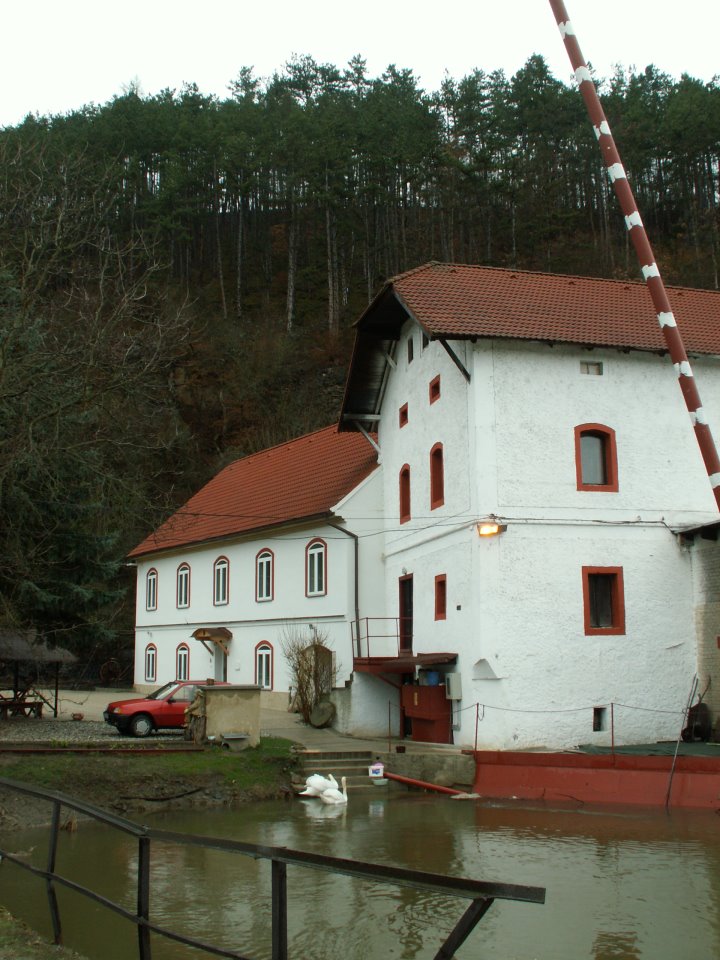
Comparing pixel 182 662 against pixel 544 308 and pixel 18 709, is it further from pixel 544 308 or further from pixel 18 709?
pixel 544 308

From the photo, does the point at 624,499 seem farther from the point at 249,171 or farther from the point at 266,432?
the point at 249,171

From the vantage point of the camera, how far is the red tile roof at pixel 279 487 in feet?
101

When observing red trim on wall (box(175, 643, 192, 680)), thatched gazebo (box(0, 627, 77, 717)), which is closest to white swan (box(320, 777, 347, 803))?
thatched gazebo (box(0, 627, 77, 717))

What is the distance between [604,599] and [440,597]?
12.7 feet

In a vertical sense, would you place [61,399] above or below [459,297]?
below

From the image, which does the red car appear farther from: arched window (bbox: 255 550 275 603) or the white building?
arched window (bbox: 255 550 275 603)

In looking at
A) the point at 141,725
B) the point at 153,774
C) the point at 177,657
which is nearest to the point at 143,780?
the point at 153,774

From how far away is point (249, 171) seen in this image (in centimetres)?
6147

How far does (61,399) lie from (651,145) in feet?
154

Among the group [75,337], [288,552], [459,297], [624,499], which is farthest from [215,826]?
[288,552]

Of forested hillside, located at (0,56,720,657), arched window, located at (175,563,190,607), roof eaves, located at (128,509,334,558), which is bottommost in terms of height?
arched window, located at (175,563,190,607)

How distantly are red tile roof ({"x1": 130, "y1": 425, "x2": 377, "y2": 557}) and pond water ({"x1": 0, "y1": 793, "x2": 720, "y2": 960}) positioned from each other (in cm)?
1325

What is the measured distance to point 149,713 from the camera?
24.9 metres

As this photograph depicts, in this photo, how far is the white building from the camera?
2128cm
